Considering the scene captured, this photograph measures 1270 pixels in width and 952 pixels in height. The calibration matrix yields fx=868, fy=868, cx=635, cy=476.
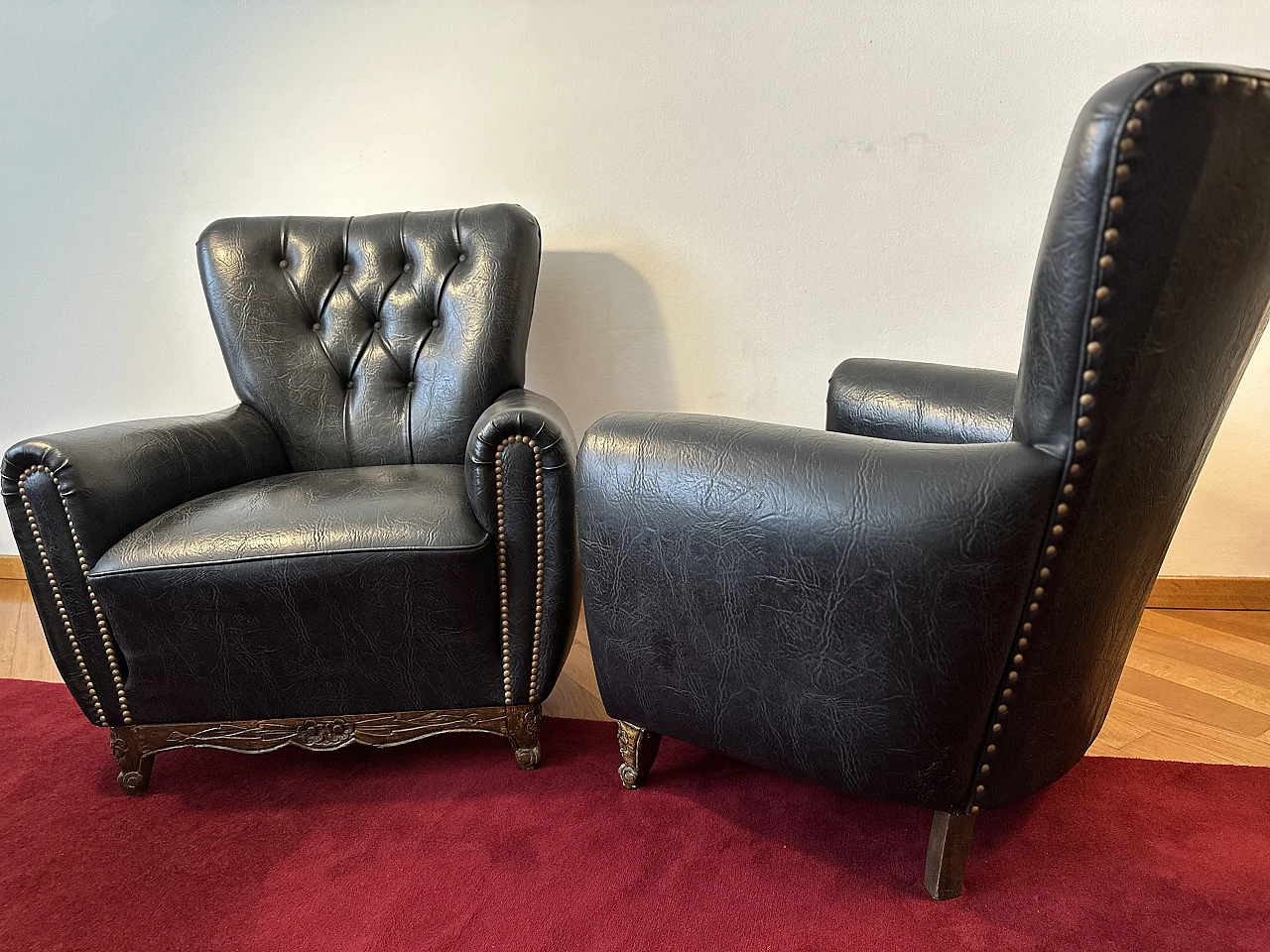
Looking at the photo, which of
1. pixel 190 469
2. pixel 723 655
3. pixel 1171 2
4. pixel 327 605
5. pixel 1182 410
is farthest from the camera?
pixel 1171 2

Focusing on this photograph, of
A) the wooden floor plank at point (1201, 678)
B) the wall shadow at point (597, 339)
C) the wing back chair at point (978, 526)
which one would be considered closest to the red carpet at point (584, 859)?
the wing back chair at point (978, 526)

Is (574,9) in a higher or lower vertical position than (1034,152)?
higher

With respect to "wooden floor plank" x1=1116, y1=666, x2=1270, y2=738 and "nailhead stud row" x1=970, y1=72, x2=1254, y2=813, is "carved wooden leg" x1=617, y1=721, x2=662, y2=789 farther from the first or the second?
"wooden floor plank" x1=1116, y1=666, x2=1270, y2=738

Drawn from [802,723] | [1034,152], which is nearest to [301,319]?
[802,723]

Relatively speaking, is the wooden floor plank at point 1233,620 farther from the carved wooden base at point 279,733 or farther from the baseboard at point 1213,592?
the carved wooden base at point 279,733

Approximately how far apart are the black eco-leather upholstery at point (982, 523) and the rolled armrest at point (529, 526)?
191mm

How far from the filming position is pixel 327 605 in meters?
1.33

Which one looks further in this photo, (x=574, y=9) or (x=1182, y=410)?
(x=574, y=9)

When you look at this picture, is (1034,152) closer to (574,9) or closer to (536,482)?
(574,9)

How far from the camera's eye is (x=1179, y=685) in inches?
68.1

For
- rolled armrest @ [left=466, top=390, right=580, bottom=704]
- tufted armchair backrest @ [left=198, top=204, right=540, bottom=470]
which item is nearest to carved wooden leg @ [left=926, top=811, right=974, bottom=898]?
rolled armrest @ [left=466, top=390, right=580, bottom=704]

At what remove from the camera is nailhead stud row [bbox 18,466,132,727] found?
1.33 metres

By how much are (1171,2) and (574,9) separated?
4.13ft

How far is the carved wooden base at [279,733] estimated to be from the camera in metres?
1.42
